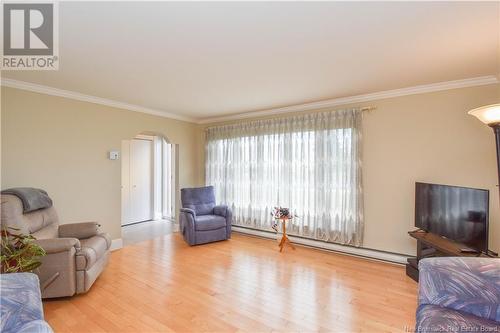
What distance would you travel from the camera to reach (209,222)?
4.44 metres

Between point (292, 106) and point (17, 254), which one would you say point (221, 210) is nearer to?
point (292, 106)

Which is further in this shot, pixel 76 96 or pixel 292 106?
pixel 292 106

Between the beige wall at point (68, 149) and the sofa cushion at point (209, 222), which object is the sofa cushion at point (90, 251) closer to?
the beige wall at point (68, 149)

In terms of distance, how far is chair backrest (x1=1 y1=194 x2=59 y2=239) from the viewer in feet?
8.37

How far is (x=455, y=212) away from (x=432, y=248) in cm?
54

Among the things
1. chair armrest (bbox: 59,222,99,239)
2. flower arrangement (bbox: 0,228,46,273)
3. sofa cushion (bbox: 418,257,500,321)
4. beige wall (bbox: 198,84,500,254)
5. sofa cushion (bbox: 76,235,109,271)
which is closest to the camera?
Result: sofa cushion (bbox: 418,257,500,321)

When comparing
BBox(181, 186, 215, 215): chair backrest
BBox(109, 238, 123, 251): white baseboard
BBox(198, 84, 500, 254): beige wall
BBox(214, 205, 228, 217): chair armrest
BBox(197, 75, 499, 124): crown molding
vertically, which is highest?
BBox(197, 75, 499, 124): crown molding

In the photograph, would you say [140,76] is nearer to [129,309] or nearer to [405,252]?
[129,309]

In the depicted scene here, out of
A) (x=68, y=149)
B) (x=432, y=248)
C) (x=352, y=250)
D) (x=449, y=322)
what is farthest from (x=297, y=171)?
(x=68, y=149)

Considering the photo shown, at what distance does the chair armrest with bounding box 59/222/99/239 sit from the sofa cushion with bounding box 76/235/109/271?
3.4 inches

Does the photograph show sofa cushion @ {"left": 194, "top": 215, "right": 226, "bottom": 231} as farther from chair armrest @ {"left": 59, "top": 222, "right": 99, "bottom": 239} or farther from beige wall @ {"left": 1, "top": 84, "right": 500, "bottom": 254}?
chair armrest @ {"left": 59, "top": 222, "right": 99, "bottom": 239}

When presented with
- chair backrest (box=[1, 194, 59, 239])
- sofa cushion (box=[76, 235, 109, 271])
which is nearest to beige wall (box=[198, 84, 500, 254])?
sofa cushion (box=[76, 235, 109, 271])

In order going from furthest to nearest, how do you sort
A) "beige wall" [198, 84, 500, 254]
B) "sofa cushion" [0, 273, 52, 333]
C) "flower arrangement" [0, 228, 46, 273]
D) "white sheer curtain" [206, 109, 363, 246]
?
1. "white sheer curtain" [206, 109, 363, 246]
2. "beige wall" [198, 84, 500, 254]
3. "flower arrangement" [0, 228, 46, 273]
4. "sofa cushion" [0, 273, 52, 333]

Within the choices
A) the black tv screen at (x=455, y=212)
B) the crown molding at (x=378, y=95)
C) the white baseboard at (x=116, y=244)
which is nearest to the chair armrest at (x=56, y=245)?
the white baseboard at (x=116, y=244)
